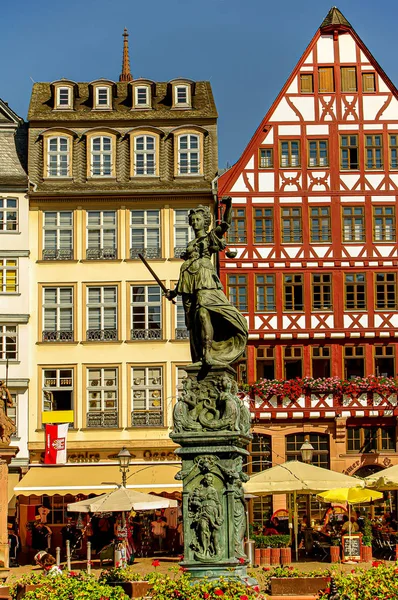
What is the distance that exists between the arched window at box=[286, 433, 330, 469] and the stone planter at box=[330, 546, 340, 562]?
10502 millimetres

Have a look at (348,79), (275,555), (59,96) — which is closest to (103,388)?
(59,96)

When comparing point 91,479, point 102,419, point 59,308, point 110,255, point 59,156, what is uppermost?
point 59,156

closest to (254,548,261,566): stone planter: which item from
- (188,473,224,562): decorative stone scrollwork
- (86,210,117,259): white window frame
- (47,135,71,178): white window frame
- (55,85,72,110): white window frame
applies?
(188,473,224,562): decorative stone scrollwork

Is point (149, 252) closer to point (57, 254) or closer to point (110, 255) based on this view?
point (110, 255)

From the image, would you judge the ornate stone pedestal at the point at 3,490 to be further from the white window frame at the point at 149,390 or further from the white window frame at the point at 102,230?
the white window frame at the point at 102,230

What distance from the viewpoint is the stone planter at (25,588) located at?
1489cm

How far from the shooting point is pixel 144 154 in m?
39.6

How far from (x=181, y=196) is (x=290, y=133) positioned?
3986 mm

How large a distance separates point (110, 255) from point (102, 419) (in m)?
5.14

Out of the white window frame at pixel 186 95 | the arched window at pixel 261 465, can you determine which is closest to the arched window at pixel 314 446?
the arched window at pixel 261 465

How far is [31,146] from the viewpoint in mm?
39594

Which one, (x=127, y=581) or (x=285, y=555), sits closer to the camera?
(x=127, y=581)

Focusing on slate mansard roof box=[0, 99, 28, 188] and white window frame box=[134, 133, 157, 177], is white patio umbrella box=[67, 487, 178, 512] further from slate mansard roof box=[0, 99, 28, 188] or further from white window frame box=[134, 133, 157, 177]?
white window frame box=[134, 133, 157, 177]

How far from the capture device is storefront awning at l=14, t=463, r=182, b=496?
3462cm
